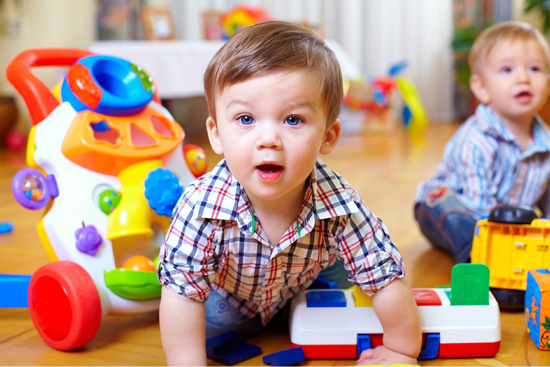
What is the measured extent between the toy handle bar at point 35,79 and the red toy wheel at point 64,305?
0.24 metres

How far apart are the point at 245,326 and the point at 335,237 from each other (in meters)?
0.21

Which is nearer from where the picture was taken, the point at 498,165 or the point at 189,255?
the point at 189,255

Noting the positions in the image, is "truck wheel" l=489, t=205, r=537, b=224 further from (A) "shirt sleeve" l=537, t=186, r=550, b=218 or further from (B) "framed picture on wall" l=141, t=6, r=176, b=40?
(B) "framed picture on wall" l=141, t=6, r=176, b=40

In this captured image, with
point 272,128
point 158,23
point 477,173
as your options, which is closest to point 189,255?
point 272,128

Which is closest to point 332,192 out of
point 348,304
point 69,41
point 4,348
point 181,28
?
point 348,304

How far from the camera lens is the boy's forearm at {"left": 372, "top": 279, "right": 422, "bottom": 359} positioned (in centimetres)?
79

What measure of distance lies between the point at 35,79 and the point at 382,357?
637mm

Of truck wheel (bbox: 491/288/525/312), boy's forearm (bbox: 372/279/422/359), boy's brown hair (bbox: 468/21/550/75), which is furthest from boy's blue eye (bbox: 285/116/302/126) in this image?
boy's brown hair (bbox: 468/21/550/75)

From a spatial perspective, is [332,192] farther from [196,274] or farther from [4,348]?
[4,348]

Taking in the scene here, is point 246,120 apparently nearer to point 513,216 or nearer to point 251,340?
point 251,340

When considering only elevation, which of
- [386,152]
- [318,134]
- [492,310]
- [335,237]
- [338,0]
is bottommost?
[386,152]

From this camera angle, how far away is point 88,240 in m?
0.88

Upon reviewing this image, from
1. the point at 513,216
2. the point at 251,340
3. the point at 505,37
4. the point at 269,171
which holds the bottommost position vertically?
the point at 251,340

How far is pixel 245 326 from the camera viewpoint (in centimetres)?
91
